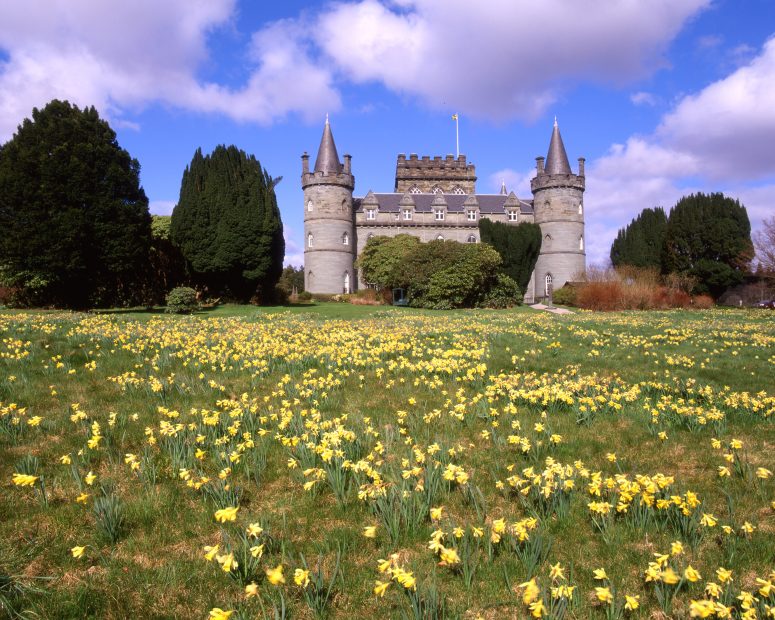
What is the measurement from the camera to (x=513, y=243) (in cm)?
4731

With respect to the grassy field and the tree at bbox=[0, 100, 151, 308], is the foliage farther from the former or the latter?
the grassy field

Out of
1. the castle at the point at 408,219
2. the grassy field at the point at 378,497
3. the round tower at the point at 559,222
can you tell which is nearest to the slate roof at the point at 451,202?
the castle at the point at 408,219

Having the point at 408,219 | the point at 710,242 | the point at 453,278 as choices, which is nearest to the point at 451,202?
the point at 408,219

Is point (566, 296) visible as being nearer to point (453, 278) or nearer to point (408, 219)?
point (453, 278)

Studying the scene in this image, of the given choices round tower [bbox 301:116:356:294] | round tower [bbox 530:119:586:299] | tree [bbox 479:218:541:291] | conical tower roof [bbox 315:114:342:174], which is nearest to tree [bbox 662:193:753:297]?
round tower [bbox 530:119:586:299]

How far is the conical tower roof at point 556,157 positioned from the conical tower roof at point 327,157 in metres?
23.2

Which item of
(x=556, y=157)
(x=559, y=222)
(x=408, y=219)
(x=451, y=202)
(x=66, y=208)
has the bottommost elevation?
(x=66, y=208)

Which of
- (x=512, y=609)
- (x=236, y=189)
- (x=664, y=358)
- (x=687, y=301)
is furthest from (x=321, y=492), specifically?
(x=687, y=301)

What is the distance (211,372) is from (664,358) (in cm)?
808

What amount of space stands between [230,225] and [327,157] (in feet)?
83.5

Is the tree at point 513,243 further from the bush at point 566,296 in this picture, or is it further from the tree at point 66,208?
the tree at point 66,208

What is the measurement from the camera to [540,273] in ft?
188

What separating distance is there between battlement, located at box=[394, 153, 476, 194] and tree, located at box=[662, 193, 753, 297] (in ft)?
88.4

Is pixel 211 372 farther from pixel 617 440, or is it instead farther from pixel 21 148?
pixel 21 148
